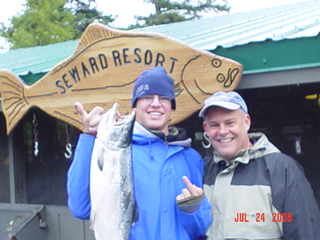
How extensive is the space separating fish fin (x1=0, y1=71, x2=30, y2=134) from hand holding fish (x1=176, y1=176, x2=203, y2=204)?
7.54 ft

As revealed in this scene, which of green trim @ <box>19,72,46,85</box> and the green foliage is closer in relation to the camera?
green trim @ <box>19,72,46,85</box>

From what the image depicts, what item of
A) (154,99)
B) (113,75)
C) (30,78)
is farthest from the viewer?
(30,78)

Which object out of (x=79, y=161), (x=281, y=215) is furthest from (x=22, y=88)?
(x=281, y=215)

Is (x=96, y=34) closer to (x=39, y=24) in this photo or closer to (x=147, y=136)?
(x=147, y=136)

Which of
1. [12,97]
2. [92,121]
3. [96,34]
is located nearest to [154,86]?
[92,121]

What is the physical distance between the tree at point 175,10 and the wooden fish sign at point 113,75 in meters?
27.6

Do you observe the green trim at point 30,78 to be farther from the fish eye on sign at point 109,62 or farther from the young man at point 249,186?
the young man at point 249,186

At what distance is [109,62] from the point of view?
4.00m

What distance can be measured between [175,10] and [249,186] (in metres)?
30.9

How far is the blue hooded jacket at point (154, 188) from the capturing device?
2631 millimetres

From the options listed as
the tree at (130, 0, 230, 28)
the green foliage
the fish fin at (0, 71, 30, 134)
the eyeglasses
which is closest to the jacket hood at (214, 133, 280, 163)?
the eyeglasses

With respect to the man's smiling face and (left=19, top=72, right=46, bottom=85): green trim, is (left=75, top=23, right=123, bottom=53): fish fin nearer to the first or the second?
(left=19, top=72, right=46, bottom=85): green trim

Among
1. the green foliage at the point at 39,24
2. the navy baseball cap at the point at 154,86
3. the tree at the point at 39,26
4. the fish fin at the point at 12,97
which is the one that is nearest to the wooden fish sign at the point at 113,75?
the fish fin at the point at 12,97

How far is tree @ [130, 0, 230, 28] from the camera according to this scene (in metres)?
31.4
